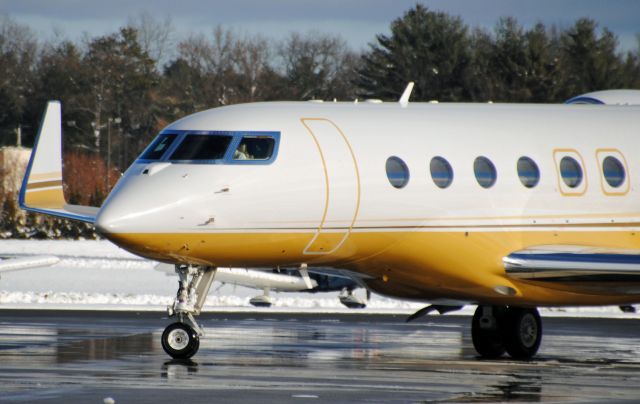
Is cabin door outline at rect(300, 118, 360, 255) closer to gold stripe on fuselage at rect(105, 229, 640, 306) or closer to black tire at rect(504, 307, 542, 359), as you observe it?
gold stripe on fuselage at rect(105, 229, 640, 306)

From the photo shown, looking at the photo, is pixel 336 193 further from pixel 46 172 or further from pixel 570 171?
pixel 46 172

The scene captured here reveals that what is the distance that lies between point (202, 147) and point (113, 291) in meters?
21.2

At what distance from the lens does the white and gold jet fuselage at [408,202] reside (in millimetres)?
18281

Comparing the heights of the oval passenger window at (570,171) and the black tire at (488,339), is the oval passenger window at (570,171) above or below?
above

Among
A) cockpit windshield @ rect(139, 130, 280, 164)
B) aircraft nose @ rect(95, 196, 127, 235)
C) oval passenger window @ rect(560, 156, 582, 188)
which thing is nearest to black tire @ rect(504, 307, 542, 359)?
oval passenger window @ rect(560, 156, 582, 188)

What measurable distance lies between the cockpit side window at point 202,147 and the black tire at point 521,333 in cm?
524

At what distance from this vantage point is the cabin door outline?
61.8ft

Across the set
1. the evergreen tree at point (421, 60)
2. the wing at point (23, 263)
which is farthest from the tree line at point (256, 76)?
the wing at point (23, 263)

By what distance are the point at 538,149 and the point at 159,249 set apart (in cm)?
569

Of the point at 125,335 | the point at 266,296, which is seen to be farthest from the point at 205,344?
the point at 266,296

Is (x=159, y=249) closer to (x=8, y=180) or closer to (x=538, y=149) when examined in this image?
(x=538, y=149)

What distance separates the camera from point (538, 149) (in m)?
20.3

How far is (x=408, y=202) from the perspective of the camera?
19234 millimetres

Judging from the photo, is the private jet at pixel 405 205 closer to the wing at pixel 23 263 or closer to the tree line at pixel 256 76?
the wing at pixel 23 263
